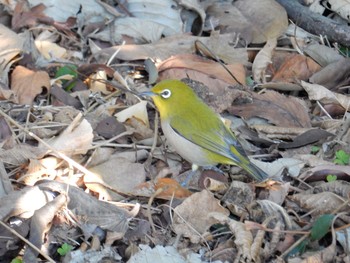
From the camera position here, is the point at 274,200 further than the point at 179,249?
Yes

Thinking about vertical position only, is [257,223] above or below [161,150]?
above

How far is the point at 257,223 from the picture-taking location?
455 cm

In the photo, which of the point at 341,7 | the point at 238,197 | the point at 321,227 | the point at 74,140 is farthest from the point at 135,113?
the point at 341,7

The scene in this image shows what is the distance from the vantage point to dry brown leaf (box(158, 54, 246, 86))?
20.5ft

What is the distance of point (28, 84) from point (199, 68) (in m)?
1.42

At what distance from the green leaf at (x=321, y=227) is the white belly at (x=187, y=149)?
1.22 m

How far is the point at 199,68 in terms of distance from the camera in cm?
629

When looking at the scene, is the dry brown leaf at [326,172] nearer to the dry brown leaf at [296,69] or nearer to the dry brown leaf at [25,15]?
the dry brown leaf at [296,69]

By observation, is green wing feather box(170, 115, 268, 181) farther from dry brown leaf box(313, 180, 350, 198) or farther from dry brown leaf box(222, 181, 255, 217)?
dry brown leaf box(313, 180, 350, 198)

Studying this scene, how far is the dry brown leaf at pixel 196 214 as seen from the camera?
463 cm

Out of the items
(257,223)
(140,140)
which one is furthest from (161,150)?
(257,223)

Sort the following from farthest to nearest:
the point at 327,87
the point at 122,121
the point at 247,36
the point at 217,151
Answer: the point at 247,36, the point at 327,87, the point at 122,121, the point at 217,151

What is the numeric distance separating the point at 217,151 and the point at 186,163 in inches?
14.7

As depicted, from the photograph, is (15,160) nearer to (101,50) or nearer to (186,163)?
(186,163)
